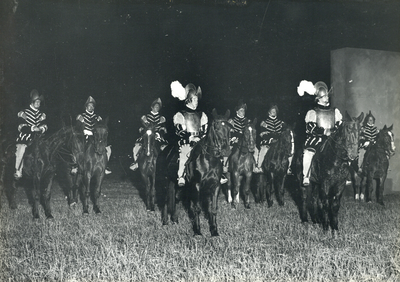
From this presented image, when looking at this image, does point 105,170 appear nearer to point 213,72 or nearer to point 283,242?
point 283,242

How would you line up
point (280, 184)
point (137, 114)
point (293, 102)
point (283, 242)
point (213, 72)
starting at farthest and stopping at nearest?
1. point (137, 114)
2. point (213, 72)
3. point (293, 102)
4. point (280, 184)
5. point (283, 242)

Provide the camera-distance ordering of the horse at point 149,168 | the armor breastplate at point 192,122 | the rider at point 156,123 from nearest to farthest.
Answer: the armor breastplate at point 192,122
the horse at point 149,168
the rider at point 156,123

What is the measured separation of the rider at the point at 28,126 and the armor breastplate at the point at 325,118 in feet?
22.1

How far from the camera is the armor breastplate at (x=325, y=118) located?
39.2 feet

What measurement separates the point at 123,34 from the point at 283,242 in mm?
8800

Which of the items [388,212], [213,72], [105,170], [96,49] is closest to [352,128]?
[388,212]

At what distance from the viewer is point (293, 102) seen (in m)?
18.9

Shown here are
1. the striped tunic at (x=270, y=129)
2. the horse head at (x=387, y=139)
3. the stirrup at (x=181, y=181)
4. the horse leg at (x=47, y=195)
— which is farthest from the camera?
the striped tunic at (x=270, y=129)

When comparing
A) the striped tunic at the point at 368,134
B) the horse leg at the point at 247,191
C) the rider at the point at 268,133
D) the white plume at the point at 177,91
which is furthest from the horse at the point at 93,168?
the striped tunic at the point at 368,134

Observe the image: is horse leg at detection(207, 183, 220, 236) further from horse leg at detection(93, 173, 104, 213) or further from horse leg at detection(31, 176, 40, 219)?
horse leg at detection(31, 176, 40, 219)

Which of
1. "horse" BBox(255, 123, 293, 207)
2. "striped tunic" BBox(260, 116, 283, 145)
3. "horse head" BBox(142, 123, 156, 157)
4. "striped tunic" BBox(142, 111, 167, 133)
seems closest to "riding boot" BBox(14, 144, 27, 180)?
"horse head" BBox(142, 123, 156, 157)

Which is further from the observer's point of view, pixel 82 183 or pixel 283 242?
pixel 82 183

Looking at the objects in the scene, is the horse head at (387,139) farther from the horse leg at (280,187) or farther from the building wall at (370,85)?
the horse leg at (280,187)

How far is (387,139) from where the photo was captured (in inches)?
519
